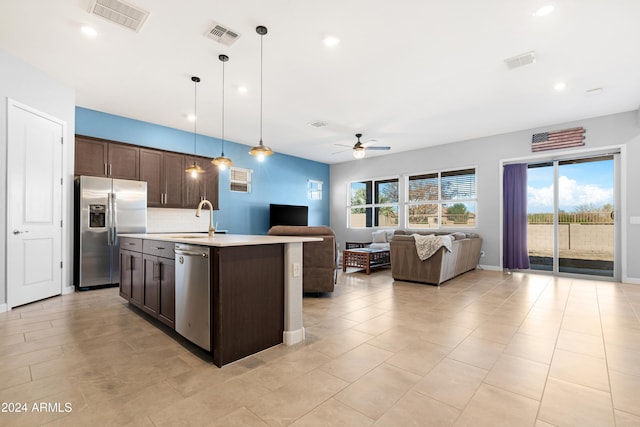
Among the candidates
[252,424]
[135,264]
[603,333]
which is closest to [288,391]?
[252,424]

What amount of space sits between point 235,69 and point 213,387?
12.0ft

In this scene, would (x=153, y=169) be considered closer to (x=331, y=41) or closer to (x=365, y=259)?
(x=331, y=41)

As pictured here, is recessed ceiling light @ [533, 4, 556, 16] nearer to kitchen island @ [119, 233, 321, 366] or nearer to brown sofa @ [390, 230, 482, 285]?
kitchen island @ [119, 233, 321, 366]

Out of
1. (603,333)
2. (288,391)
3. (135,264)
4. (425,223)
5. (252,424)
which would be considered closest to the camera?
(252,424)

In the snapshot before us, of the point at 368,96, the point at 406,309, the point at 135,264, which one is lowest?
the point at 406,309

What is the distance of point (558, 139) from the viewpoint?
19.7 feet

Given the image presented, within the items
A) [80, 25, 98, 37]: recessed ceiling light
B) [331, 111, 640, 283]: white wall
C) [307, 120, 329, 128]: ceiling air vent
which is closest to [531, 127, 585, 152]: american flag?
[331, 111, 640, 283]: white wall

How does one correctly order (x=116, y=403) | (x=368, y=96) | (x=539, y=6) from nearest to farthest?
(x=116, y=403) < (x=539, y=6) < (x=368, y=96)

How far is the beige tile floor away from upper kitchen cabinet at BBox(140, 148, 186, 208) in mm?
2628

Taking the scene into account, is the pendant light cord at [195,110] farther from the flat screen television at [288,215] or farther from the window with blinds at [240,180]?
the flat screen television at [288,215]

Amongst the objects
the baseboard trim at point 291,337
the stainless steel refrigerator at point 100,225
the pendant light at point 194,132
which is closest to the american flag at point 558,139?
the baseboard trim at point 291,337

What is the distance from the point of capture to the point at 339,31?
314 centimetres

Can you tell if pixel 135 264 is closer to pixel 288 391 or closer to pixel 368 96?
pixel 288 391

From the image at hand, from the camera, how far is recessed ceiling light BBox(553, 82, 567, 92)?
4321 mm
